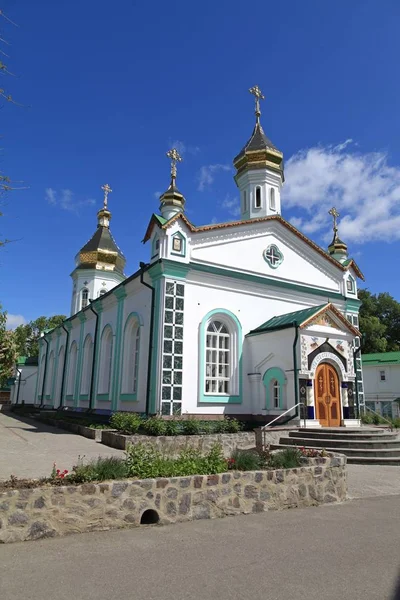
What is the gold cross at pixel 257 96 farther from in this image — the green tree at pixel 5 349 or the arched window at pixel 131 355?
the green tree at pixel 5 349

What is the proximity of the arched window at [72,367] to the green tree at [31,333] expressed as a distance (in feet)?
102

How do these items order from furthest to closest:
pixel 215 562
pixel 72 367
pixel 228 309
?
pixel 72 367, pixel 228 309, pixel 215 562

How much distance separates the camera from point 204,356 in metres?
15.9

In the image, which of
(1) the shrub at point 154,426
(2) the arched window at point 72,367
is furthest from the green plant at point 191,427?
(2) the arched window at point 72,367

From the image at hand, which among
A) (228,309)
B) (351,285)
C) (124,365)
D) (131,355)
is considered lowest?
(124,365)

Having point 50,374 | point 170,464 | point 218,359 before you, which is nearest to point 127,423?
point 218,359

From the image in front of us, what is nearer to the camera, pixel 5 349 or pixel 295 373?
pixel 295 373

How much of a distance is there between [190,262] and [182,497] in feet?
35.0

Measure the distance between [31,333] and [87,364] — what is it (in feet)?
129

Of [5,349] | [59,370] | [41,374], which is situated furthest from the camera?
[5,349]

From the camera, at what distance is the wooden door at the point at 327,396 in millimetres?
15742

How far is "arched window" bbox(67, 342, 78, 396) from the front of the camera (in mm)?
26406

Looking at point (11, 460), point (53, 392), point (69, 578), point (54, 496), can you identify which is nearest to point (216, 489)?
point (54, 496)

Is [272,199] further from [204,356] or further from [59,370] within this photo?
[59,370]
